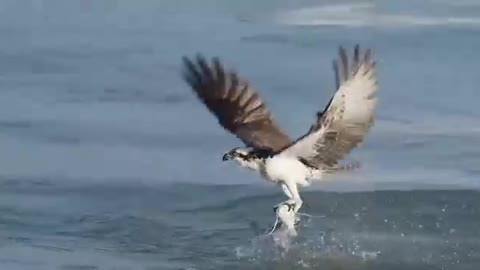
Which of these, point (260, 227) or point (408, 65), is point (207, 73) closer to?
point (260, 227)

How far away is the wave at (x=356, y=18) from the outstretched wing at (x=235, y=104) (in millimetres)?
3878

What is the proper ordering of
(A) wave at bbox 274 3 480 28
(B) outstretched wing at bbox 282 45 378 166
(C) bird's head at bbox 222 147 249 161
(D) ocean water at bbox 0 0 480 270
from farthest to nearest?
1. (A) wave at bbox 274 3 480 28
2. (D) ocean water at bbox 0 0 480 270
3. (C) bird's head at bbox 222 147 249 161
4. (B) outstretched wing at bbox 282 45 378 166

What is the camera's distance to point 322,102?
308 inches

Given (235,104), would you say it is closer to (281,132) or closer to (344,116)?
(281,132)

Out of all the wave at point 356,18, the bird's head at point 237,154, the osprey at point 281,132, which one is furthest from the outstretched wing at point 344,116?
the wave at point 356,18

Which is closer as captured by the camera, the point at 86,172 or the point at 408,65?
the point at 86,172

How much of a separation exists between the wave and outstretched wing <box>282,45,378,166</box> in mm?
4071

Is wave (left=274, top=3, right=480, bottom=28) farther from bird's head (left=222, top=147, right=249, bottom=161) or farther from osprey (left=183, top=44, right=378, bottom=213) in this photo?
bird's head (left=222, top=147, right=249, bottom=161)

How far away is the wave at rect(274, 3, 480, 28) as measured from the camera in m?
9.64

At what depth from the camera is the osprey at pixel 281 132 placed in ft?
17.7

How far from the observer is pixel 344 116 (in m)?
5.46

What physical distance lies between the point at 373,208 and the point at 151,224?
1.00m

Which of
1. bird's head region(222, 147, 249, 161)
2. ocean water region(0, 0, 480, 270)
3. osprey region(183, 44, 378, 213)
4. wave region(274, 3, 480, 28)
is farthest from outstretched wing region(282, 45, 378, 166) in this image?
wave region(274, 3, 480, 28)

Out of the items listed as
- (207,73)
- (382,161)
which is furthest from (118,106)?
(207,73)
